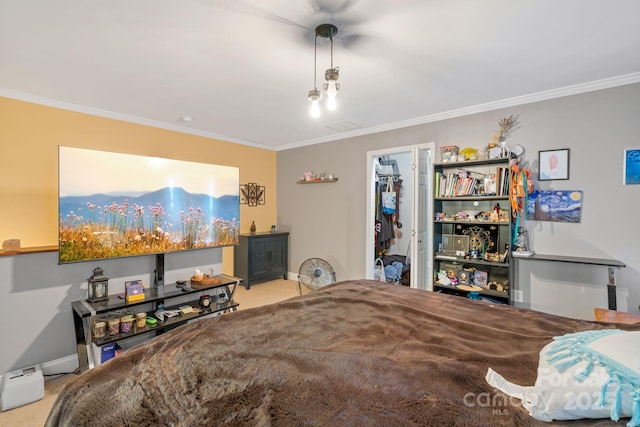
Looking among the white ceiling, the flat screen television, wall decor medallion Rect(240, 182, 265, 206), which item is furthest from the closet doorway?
wall decor medallion Rect(240, 182, 265, 206)

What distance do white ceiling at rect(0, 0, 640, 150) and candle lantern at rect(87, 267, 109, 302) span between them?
5.52ft

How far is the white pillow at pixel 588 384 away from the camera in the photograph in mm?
781

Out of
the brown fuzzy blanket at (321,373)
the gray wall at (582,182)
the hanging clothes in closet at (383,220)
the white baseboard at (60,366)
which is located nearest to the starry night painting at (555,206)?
the gray wall at (582,182)

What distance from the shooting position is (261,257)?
472 cm

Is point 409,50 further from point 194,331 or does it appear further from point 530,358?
point 194,331

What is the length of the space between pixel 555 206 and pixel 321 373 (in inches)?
119

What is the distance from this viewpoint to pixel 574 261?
2543mm

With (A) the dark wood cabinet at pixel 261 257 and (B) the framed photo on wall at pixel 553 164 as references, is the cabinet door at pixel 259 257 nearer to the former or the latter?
(A) the dark wood cabinet at pixel 261 257

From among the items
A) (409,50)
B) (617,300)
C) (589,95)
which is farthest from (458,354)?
(589,95)

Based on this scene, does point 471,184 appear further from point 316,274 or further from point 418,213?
point 316,274

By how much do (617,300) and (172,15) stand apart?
163 inches

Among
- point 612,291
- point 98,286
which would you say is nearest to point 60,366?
point 98,286

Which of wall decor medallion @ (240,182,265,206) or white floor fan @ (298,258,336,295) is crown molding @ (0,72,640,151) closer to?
wall decor medallion @ (240,182,265,206)

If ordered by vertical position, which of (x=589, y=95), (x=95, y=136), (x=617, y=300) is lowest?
(x=617, y=300)
